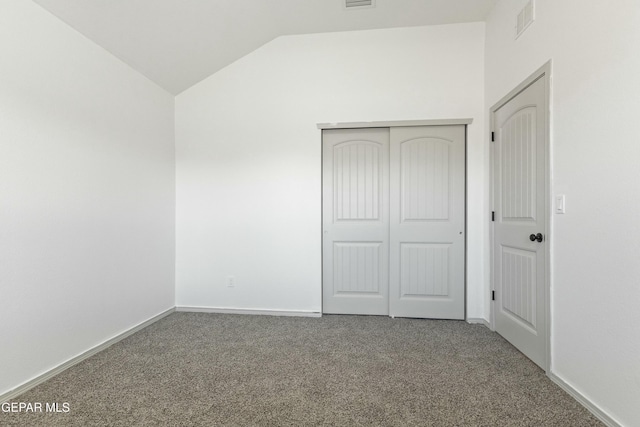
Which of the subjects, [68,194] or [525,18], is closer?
[68,194]

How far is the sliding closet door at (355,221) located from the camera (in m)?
3.25

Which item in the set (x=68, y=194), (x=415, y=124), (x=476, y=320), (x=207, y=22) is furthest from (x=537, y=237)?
(x=68, y=194)

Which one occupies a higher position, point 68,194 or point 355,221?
point 68,194

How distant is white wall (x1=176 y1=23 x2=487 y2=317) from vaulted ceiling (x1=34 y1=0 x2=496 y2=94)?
122 millimetres

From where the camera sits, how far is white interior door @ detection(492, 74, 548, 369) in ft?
6.95

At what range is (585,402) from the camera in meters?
1.69

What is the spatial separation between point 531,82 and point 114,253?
142 inches

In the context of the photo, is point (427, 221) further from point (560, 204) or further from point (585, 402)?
point (585, 402)

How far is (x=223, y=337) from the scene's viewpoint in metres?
2.69

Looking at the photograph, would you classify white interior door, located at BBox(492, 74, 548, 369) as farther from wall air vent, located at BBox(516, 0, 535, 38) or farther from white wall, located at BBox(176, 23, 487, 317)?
wall air vent, located at BBox(516, 0, 535, 38)

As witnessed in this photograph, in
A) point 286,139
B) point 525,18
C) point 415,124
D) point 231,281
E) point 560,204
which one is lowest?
point 231,281

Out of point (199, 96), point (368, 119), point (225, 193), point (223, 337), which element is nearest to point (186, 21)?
point (199, 96)

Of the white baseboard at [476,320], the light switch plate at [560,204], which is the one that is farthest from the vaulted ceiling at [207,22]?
the white baseboard at [476,320]

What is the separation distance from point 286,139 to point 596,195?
8.49 ft
